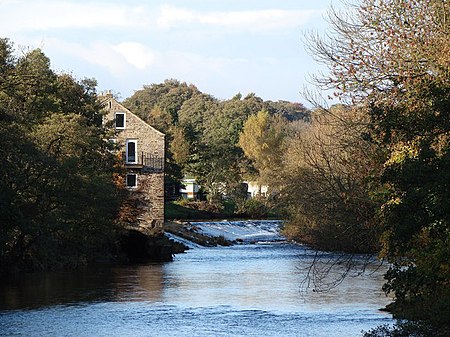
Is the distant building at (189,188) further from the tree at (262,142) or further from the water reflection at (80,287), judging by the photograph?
the water reflection at (80,287)

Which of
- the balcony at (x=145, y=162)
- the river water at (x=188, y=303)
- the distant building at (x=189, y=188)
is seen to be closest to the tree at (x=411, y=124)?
the river water at (x=188, y=303)

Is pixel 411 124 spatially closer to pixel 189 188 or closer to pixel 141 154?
pixel 141 154

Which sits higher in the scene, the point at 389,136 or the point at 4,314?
the point at 389,136

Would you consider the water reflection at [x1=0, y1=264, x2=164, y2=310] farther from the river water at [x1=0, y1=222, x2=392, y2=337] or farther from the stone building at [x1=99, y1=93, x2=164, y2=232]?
the stone building at [x1=99, y1=93, x2=164, y2=232]

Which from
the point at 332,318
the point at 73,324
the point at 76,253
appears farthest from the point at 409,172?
the point at 76,253

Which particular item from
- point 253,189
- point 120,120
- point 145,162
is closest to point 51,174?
point 145,162

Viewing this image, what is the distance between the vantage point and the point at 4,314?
2925 cm

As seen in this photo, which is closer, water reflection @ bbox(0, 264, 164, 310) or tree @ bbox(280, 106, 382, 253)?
tree @ bbox(280, 106, 382, 253)

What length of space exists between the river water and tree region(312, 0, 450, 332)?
603 cm

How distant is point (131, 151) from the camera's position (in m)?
71.1

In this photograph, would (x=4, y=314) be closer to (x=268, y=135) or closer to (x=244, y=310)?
(x=244, y=310)

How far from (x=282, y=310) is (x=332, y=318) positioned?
280 centimetres

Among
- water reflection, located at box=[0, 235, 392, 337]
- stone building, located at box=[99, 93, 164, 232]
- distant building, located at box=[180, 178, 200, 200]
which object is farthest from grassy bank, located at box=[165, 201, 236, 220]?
water reflection, located at box=[0, 235, 392, 337]

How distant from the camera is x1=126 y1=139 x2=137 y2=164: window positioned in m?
70.8
